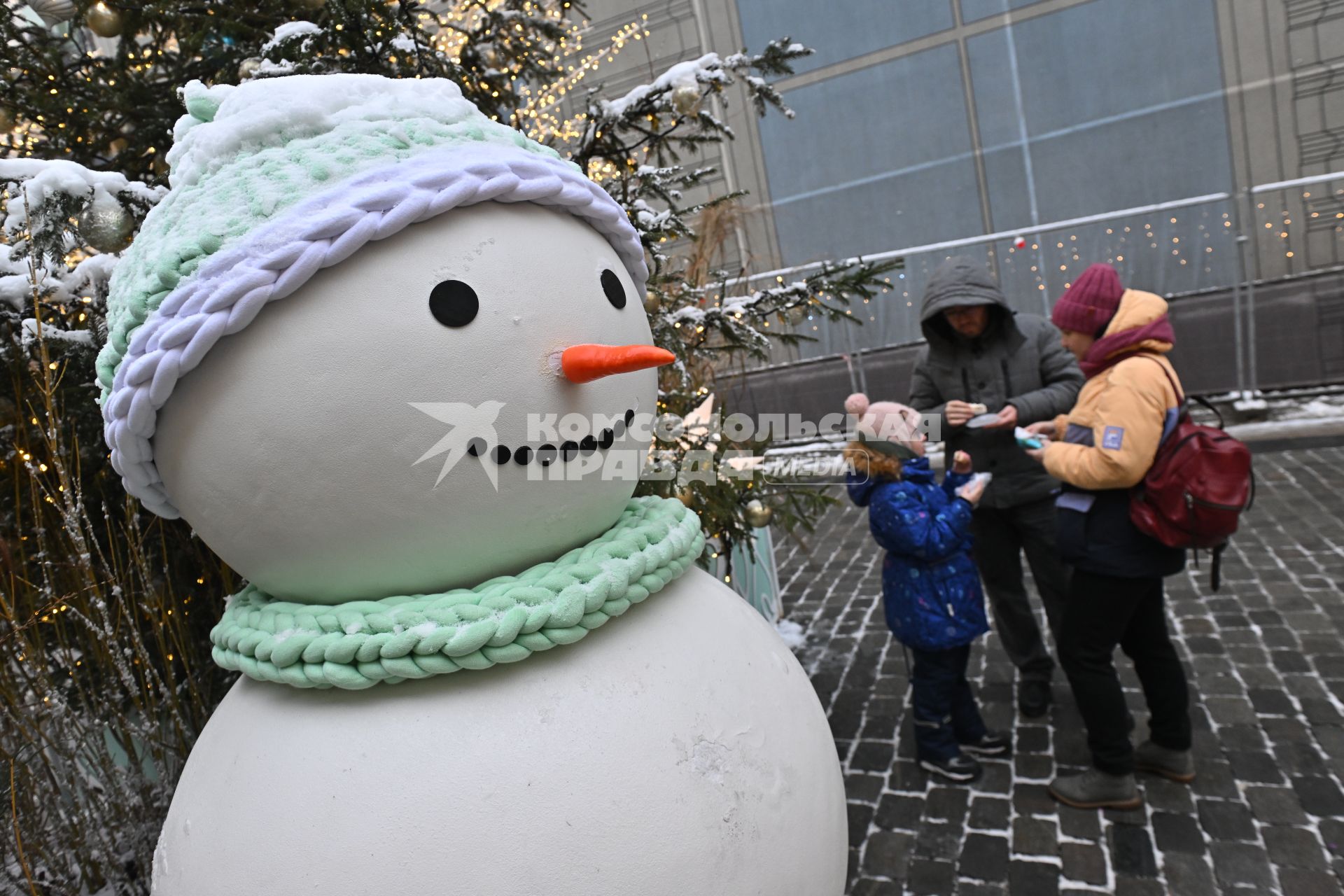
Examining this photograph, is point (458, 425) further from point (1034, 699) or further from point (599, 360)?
point (1034, 699)

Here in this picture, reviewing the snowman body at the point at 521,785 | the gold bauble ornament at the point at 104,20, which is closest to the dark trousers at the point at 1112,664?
the snowman body at the point at 521,785

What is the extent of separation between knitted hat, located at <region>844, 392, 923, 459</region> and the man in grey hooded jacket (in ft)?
1.62

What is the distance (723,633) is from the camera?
4.30 ft

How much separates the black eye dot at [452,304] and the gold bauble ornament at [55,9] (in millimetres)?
2111

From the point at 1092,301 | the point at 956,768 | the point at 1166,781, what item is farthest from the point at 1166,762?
the point at 1092,301

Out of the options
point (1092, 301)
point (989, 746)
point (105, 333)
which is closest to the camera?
point (105, 333)

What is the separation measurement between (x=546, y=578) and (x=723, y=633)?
13.1 inches

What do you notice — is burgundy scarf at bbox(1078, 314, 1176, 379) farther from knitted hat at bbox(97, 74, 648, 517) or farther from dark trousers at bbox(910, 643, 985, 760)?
knitted hat at bbox(97, 74, 648, 517)

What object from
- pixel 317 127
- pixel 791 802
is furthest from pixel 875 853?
pixel 317 127

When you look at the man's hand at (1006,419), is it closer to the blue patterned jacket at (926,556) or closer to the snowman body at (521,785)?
the blue patterned jacket at (926,556)

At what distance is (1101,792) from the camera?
2.49 meters

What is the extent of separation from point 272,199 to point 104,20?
69.9 inches

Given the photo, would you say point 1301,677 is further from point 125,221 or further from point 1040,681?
point 125,221

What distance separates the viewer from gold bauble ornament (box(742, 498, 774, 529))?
301cm
